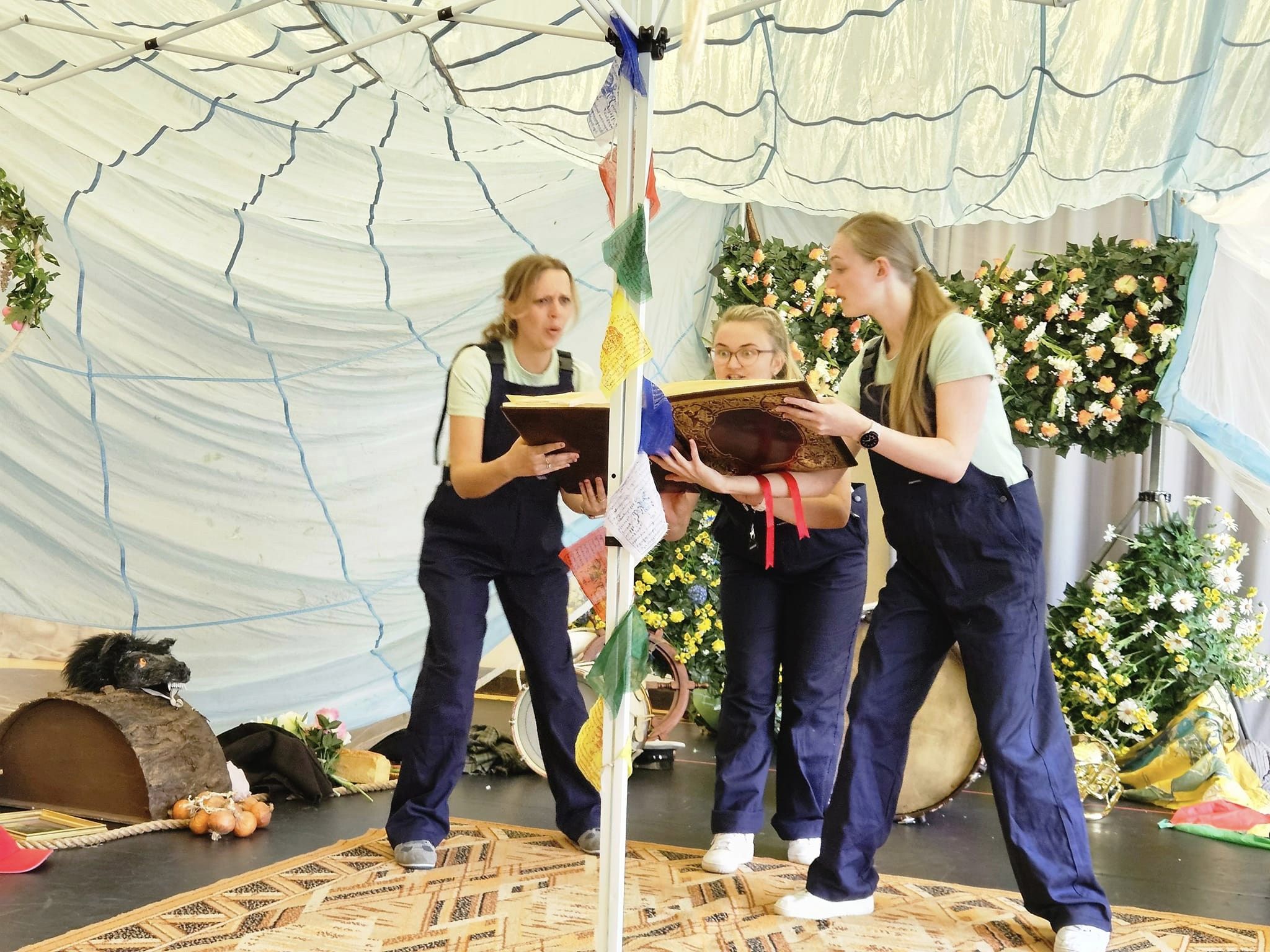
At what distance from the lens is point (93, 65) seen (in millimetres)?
2910

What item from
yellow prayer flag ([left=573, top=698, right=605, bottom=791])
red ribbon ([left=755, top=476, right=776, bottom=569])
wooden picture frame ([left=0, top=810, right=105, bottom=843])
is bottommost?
wooden picture frame ([left=0, top=810, right=105, bottom=843])

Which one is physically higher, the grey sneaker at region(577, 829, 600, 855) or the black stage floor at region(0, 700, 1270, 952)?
the grey sneaker at region(577, 829, 600, 855)

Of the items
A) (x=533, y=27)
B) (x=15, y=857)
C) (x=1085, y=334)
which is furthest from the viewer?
(x=1085, y=334)

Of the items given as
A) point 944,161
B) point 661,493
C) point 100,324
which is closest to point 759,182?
point 944,161

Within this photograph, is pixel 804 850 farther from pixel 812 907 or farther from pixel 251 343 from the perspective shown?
pixel 251 343

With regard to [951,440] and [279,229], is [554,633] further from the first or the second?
[279,229]

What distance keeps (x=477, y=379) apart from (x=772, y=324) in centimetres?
74

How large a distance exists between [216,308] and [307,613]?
1.18 m

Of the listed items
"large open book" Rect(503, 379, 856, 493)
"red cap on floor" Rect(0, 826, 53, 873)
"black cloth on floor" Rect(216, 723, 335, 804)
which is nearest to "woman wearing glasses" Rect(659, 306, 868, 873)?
"large open book" Rect(503, 379, 856, 493)

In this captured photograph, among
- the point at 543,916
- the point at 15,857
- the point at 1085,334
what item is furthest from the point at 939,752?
the point at 15,857

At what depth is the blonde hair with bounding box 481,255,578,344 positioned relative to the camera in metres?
2.97

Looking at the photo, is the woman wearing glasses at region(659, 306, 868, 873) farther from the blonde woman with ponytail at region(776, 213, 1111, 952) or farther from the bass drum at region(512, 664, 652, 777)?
the bass drum at region(512, 664, 652, 777)

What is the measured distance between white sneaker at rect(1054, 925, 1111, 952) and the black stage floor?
0.56m

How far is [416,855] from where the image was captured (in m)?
2.92
